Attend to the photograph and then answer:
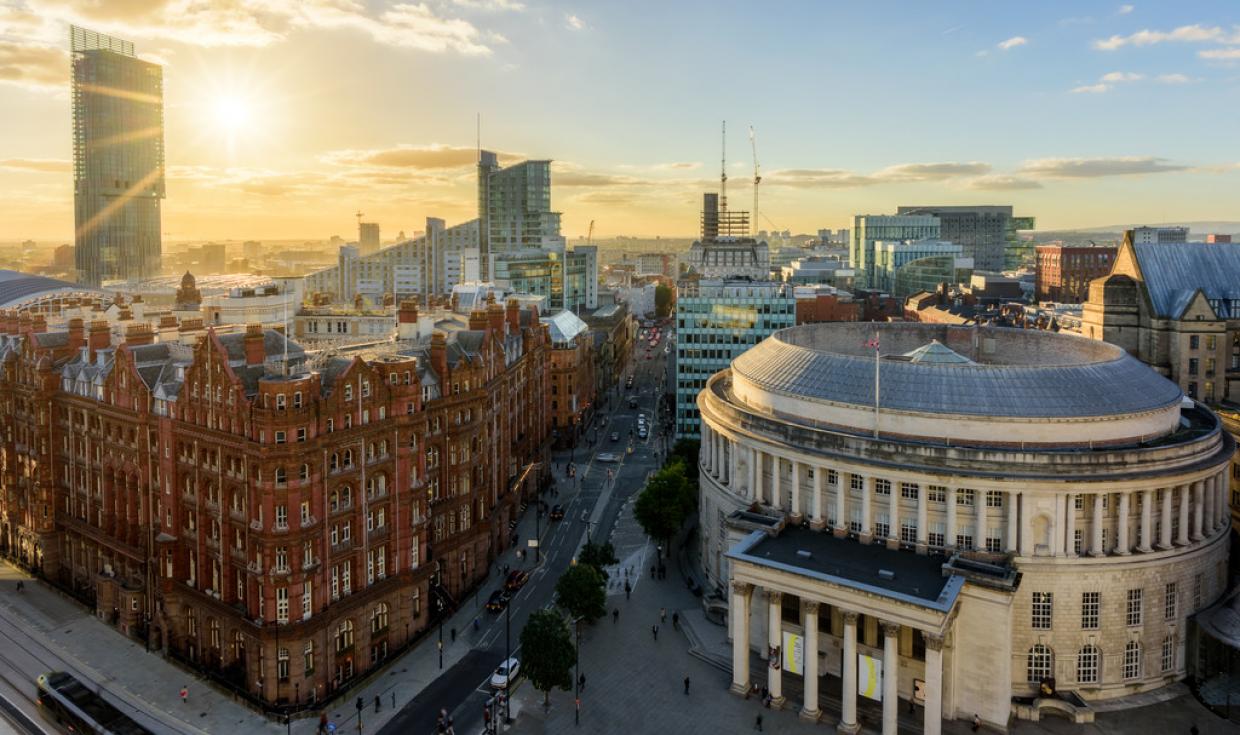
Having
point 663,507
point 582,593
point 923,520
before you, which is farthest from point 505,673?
point 923,520

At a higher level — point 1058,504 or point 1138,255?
point 1138,255

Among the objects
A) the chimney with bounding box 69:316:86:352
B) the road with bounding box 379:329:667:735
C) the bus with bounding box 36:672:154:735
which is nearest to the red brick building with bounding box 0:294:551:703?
the chimney with bounding box 69:316:86:352

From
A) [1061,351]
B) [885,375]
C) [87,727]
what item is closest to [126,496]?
[87,727]

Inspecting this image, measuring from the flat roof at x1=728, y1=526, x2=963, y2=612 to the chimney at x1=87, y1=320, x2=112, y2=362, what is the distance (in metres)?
78.5

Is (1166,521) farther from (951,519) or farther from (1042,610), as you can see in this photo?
(951,519)

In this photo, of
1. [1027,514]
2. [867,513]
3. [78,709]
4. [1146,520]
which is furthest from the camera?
[867,513]

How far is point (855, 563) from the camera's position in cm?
7981

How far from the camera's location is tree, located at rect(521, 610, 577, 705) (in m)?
76.0

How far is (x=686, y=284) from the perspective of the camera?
556ft

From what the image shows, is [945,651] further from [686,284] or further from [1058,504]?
[686,284]

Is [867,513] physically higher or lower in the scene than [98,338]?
lower

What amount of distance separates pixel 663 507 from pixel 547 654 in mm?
36417

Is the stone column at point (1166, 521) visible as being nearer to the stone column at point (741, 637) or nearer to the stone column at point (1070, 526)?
the stone column at point (1070, 526)

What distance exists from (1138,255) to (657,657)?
10829 cm
